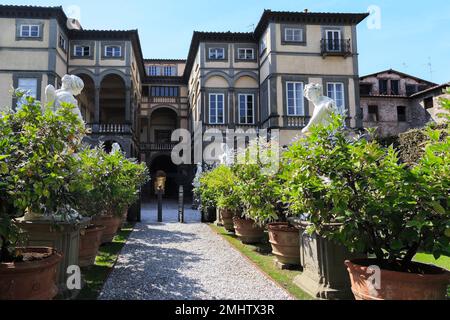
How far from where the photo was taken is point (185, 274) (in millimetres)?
5980

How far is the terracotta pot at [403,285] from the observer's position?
3.13m

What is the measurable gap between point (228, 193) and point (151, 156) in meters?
23.2

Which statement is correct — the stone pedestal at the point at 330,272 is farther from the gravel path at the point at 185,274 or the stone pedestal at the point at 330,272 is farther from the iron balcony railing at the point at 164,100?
the iron balcony railing at the point at 164,100

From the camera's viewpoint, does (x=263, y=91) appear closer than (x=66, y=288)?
No

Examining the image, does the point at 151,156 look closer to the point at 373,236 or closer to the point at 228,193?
the point at 228,193

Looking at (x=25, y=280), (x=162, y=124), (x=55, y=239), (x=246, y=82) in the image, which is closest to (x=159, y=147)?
(x=162, y=124)

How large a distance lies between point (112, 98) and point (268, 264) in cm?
2795

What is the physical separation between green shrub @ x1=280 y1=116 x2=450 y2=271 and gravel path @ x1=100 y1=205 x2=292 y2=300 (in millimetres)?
1576

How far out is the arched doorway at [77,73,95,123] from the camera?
1029 inches

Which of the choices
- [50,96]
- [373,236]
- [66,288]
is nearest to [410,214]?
[373,236]

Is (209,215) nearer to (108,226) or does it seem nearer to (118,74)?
(108,226)

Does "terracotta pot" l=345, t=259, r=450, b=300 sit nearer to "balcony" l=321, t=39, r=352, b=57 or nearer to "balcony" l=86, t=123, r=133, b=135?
"balcony" l=321, t=39, r=352, b=57
